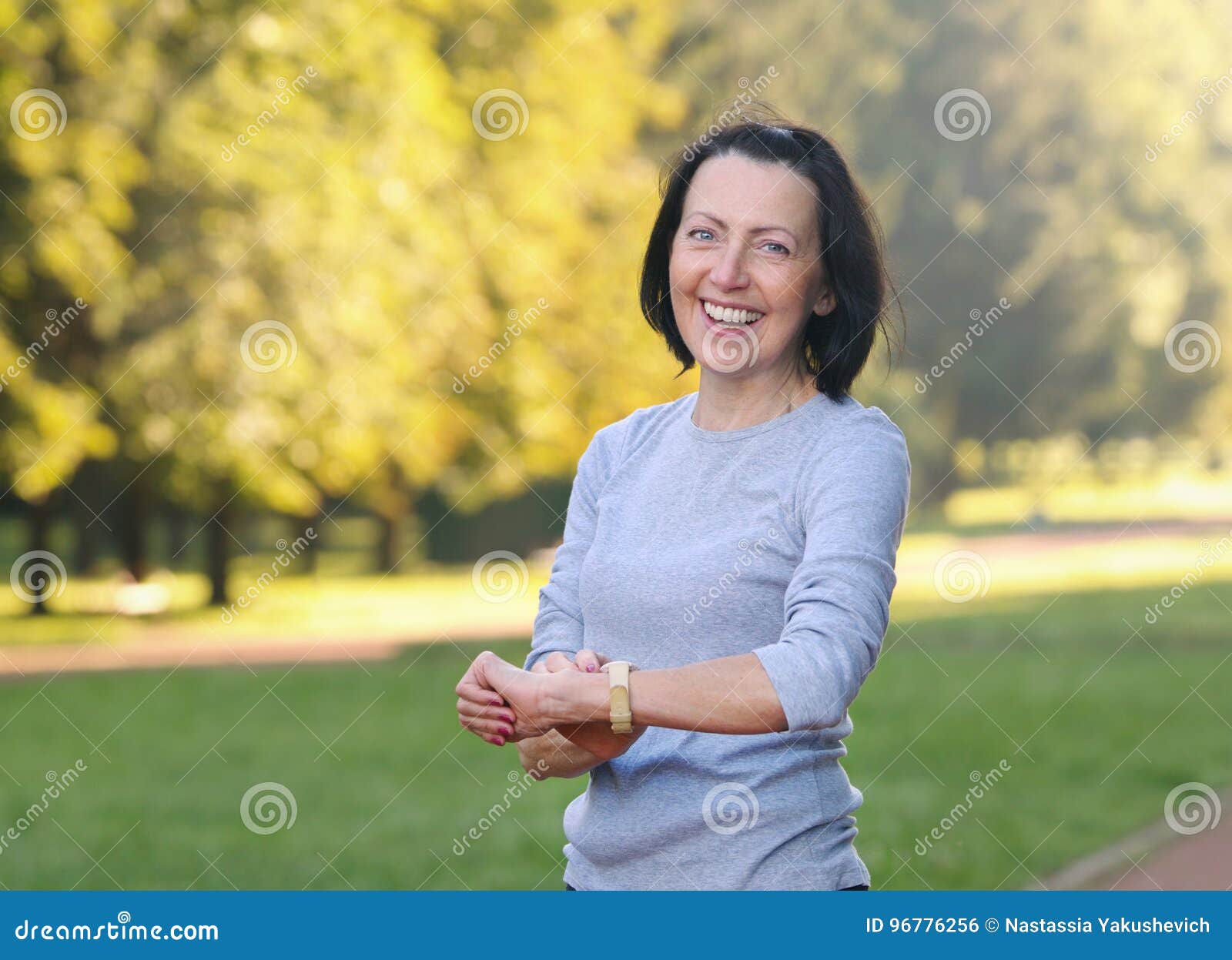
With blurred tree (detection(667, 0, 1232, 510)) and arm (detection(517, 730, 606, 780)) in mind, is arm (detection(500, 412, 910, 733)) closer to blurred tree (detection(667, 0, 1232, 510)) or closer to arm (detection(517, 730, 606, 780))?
arm (detection(517, 730, 606, 780))

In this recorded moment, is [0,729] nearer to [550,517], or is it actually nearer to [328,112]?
[328,112]

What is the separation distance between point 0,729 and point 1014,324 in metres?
22.4

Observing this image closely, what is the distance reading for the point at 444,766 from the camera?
12.0 meters

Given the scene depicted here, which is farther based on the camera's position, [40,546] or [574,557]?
[40,546]

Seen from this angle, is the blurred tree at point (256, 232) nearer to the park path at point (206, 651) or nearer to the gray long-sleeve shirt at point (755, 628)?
the park path at point (206, 651)

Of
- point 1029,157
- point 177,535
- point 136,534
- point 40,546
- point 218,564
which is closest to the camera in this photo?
point 136,534

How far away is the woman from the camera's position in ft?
7.53

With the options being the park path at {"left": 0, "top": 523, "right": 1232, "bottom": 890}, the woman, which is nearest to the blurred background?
the park path at {"left": 0, "top": 523, "right": 1232, "bottom": 890}

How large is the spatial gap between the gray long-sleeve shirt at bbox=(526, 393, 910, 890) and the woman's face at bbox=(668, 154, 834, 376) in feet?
0.43

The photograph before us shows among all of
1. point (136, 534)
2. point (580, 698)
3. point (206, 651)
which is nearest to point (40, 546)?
point (136, 534)

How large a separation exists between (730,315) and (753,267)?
0.09m

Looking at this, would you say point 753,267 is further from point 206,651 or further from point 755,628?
point 206,651

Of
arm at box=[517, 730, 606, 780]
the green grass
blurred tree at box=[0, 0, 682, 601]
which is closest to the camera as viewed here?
arm at box=[517, 730, 606, 780]

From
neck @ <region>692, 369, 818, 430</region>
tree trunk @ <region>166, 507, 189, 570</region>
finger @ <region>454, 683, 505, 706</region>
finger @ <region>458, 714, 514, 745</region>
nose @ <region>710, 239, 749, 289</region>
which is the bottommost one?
tree trunk @ <region>166, 507, 189, 570</region>
